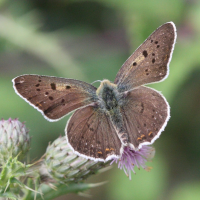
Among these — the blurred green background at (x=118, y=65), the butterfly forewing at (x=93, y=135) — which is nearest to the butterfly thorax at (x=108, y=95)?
the butterfly forewing at (x=93, y=135)

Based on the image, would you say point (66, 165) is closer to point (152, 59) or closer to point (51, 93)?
point (51, 93)

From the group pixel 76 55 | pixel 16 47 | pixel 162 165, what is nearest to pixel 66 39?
pixel 76 55

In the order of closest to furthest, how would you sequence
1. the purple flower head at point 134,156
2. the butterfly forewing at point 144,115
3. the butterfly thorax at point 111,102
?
the butterfly forewing at point 144,115, the butterfly thorax at point 111,102, the purple flower head at point 134,156

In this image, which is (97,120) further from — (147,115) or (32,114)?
(32,114)

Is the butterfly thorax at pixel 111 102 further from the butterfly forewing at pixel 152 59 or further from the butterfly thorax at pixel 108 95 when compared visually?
the butterfly forewing at pixel 152 59

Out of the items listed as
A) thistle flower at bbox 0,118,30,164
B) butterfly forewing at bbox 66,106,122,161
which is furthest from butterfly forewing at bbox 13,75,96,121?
thistle flower at bbox 0,118,30,164

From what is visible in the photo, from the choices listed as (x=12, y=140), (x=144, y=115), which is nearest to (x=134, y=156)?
(x=144, y=115)
